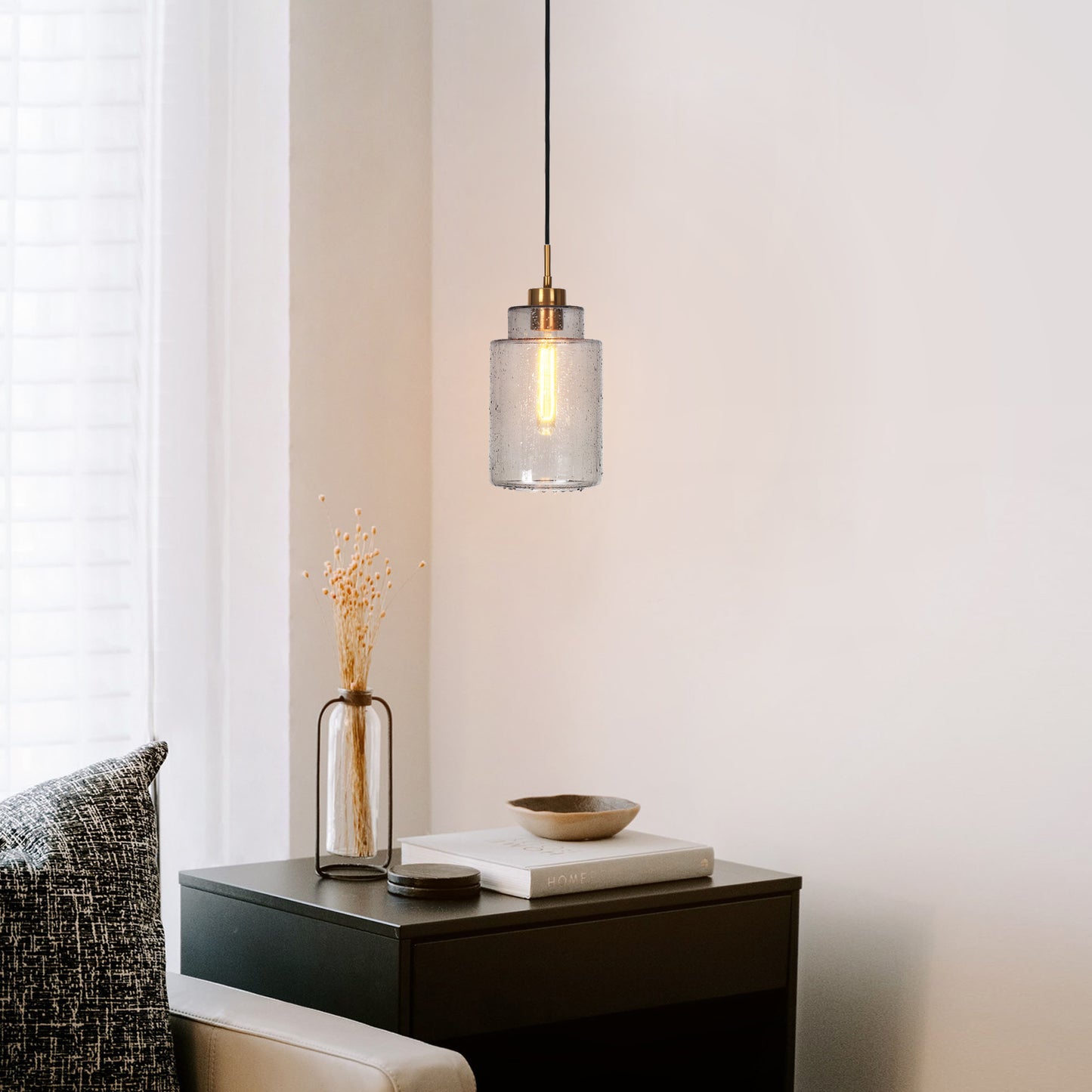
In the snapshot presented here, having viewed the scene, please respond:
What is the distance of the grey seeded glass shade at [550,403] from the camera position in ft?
6.86

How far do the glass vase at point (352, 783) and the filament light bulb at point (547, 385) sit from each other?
0.46 m

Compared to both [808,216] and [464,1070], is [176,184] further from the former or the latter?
[464,1070]

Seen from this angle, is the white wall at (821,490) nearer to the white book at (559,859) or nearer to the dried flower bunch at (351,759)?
the white book at (559,859)

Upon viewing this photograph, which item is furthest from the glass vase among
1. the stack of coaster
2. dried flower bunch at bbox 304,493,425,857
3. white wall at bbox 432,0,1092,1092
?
white wall at bbox 432,0,1092,1092

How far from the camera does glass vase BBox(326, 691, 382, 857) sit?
6.48 feet

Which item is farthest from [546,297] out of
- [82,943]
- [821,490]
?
[82,943]

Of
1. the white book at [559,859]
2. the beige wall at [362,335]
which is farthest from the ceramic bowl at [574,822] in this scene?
the beige wall at [362,335]

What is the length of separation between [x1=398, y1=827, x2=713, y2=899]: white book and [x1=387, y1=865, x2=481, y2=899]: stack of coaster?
0.04 meters

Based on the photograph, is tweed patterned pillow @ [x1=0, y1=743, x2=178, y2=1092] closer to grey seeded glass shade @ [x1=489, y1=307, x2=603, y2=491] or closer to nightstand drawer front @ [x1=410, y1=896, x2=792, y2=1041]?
nightstand drawer front @ [x1=410, y1=896, x2=792, y2=1041]

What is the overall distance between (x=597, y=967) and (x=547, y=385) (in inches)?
30.7

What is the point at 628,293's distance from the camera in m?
2.43

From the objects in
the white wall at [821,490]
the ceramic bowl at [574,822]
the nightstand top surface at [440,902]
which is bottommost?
the nightstand top surface at [440,902]

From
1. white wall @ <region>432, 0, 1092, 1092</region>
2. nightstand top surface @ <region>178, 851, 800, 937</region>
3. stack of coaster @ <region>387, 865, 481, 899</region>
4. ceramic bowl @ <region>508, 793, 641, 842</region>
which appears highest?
white wall @ <region>432, 0, 1092, 1092</region>

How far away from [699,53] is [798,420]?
2.00 feet
